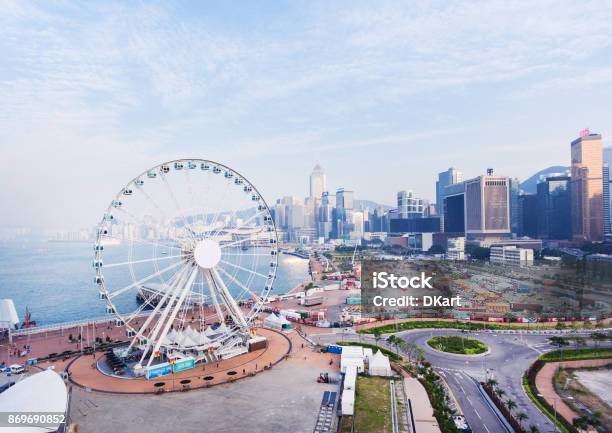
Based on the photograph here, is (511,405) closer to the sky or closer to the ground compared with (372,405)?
closer to the sky

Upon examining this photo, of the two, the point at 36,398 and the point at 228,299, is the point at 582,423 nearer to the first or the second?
the point at 228,299

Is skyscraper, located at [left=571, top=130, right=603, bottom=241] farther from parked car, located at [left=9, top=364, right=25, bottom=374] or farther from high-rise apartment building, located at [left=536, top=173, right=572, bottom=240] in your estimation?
parked car, located at [left=9, top=364, right=25, bottom=374]

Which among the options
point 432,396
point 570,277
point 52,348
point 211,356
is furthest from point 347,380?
point 570,277

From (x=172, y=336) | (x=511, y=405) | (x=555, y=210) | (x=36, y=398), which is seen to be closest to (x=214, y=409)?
(x=36, y=398)

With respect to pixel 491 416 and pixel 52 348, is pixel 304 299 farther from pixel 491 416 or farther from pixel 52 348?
pixel 491 416

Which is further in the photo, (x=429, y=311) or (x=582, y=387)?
(x=429, y=311)
